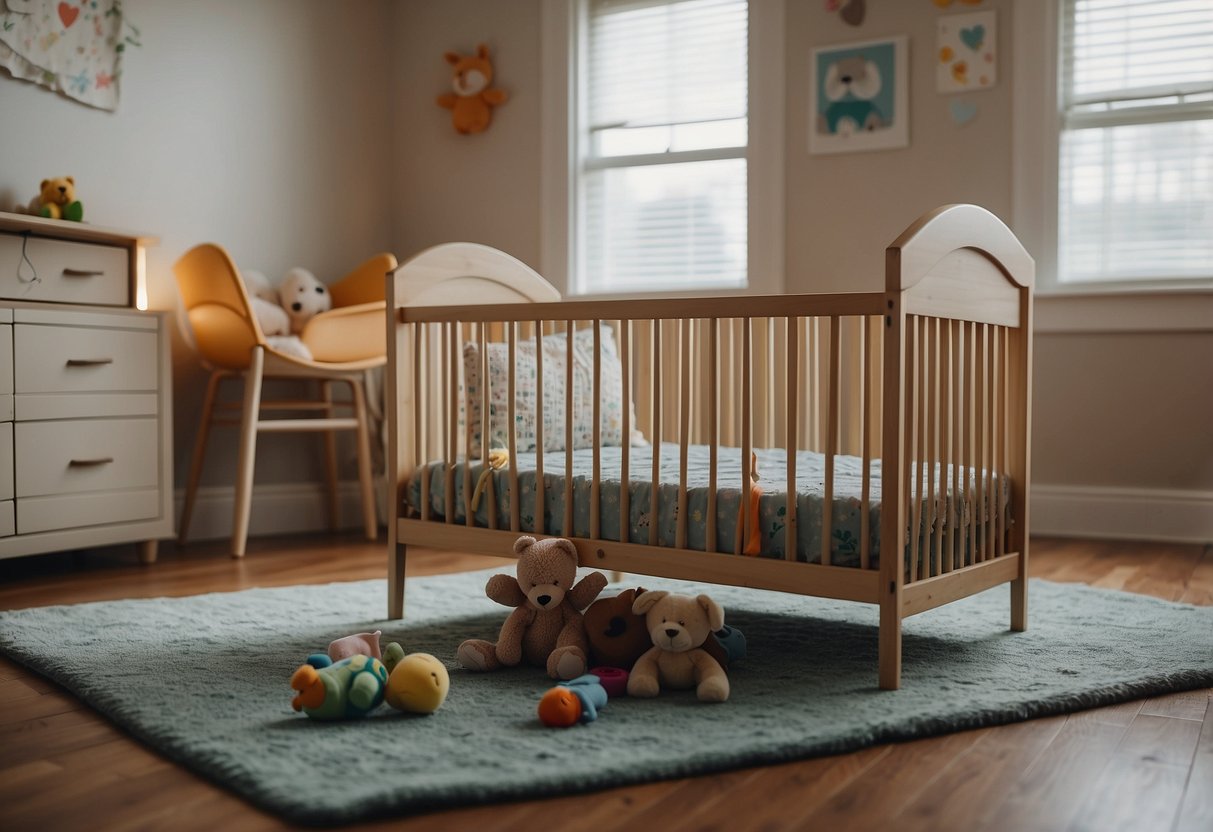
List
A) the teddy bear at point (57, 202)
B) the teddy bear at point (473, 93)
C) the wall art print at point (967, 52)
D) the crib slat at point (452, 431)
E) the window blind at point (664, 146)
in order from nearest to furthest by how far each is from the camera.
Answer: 1. the crib slat at point (452, 431)
2. the teddy bear at point (57, 202)
3. the wall art print at point (967, 52)
4. the window blind at point (664, 146)
5. the teddy bear at point (473, 93)

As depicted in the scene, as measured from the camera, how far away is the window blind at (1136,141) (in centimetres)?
316

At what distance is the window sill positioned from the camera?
3.16m

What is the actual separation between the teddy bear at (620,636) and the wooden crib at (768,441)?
0.12m

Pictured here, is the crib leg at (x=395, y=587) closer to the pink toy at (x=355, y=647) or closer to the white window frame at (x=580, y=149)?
the pink toy at (x=355, y=647)

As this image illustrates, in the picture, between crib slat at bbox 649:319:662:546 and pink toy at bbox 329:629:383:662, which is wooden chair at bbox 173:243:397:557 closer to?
crib slat at bbox 649:319:662:546

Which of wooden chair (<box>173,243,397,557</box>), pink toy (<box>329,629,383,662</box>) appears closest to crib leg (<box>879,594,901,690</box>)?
pink toy (<box>329,629,383,662</box>)

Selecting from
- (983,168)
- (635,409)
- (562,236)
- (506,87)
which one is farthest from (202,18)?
(983,168)

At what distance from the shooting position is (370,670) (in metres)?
1.59

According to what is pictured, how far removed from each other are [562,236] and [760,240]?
0.70 metres

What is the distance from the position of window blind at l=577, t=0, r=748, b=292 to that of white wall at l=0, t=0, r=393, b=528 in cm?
81

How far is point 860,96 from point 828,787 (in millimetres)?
2572

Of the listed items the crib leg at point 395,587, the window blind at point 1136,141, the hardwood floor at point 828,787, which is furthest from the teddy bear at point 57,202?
the window blind at point 1136,141

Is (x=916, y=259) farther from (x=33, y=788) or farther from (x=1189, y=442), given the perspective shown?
(x=1189, y=442)

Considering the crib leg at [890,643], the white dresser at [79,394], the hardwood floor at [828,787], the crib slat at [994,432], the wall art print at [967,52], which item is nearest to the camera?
the hardwood floor at [828,787]
